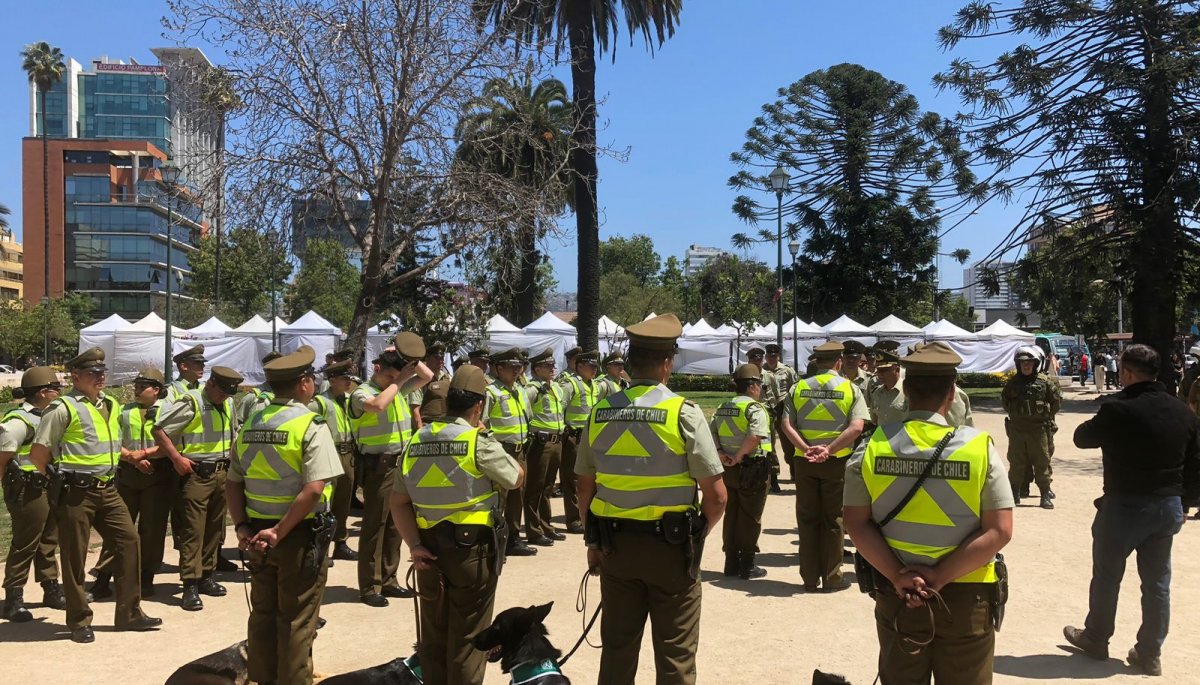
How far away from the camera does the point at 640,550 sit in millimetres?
4258

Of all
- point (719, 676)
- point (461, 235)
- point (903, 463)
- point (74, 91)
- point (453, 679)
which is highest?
point (74, 91)

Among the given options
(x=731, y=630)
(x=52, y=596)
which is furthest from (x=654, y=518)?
(x=52, y=596)

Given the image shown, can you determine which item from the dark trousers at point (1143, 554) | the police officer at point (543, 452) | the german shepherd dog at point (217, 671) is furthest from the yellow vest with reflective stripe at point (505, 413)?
the dark trousers at point (1143, 554)

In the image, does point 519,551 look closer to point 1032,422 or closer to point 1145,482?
point 1145,482

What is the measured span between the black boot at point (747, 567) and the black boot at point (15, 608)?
6.06 metres

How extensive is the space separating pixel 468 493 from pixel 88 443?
3.72 m

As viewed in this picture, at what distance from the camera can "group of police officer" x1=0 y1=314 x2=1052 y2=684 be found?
358 cm

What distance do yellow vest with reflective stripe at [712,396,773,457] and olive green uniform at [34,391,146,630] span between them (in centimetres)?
501

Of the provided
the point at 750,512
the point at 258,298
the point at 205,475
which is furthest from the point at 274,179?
the point at 258,298

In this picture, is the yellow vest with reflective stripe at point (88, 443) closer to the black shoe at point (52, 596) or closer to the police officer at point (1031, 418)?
the black shoe at point (52, 596)

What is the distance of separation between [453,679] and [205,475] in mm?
4364

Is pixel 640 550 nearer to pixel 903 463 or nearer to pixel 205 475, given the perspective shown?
pixel 903 463

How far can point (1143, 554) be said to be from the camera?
5633 millimetres

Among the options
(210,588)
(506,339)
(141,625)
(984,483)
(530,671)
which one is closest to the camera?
(984,483)
